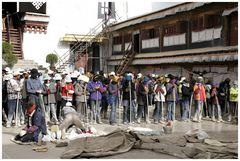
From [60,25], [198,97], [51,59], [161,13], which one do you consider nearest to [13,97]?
[198,97]

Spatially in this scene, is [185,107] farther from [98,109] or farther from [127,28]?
[127,28]

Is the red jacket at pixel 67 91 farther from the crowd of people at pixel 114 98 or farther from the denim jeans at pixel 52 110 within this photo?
the denim jeans at pixel 52 110

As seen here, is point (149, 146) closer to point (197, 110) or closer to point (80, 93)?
point (80, 93)

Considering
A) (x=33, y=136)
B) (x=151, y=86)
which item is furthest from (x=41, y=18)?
(x=33, y=136)

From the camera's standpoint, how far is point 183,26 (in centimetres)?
2294

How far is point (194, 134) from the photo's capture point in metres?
10.5

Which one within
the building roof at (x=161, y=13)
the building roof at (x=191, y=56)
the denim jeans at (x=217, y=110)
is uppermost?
the building roof at (x=161, y=13)

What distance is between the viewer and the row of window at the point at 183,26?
20.6 meters

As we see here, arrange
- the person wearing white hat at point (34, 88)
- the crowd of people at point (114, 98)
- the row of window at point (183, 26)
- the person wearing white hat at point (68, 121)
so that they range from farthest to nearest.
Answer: the row of window at point (183, 26) < the crowd of people at point (114, 98) < the person wearing white hat at point (34, 88) < the person wearing white hat at point (68, 121)

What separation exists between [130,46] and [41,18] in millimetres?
5958

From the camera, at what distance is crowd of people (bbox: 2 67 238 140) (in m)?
13.4

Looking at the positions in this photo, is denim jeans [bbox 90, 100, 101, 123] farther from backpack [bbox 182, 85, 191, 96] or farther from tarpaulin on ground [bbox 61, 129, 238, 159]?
tarpaulin on ground [bbox 61, 129, 238, 159]

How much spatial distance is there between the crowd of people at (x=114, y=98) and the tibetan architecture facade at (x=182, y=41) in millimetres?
3836

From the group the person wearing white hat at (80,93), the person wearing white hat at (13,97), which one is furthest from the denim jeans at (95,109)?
the person wearing white hat at (13,97)
